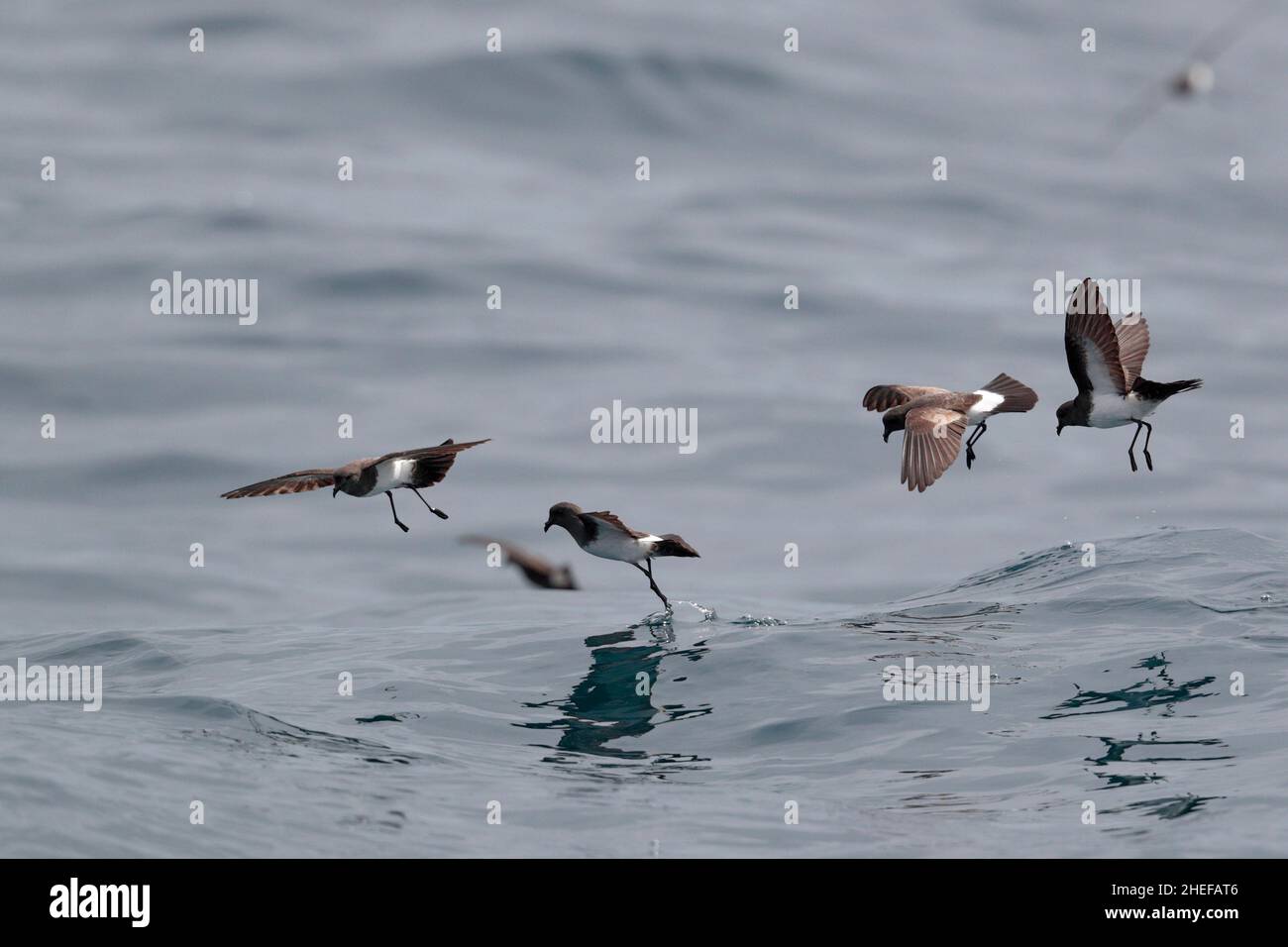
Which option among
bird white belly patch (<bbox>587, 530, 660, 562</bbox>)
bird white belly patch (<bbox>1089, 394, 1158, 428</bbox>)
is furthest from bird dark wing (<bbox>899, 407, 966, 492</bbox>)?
bird white belly patch (<bbox>587, 530, 660, 562</bbox>)

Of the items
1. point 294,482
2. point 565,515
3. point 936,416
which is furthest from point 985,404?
point 294,482

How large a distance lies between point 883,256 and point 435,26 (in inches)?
389

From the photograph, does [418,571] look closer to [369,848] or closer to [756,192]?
[369,848]

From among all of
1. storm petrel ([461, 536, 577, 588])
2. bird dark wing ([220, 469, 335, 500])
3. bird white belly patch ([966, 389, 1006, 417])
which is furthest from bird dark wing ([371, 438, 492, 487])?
bird white belly patch ([966, 389, 1006, 417])

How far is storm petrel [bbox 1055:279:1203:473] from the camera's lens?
11359 millimetres

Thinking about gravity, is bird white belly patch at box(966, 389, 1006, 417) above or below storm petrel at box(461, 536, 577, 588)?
above

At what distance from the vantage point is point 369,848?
26.9ft

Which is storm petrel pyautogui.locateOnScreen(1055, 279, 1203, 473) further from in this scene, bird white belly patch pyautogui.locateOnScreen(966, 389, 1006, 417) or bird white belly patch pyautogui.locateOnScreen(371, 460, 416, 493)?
bird white belly patch pyautogui.locateOnScreen(371, 460, 416, 493)

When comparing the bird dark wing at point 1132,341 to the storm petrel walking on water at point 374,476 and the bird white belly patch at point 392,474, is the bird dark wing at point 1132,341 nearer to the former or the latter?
the storm petrel walking on water at point 374,476

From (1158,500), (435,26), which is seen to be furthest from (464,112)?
(1158,500)

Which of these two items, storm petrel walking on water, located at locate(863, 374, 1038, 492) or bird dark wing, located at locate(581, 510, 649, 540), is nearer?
storm petrel walking on water, located at locate(863, 374, 1038, 492)

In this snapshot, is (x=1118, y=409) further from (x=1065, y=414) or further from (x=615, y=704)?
(x=615, y=704)

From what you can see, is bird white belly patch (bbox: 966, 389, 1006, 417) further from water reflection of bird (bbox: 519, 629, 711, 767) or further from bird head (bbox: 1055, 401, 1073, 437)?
water reflection of bird (bbox: 519, 629, 711, 767)

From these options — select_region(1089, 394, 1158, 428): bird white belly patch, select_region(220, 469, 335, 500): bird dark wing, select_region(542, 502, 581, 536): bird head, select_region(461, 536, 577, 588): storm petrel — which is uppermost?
select_region(1089, 394, 1158, 428): bird white belly patch
